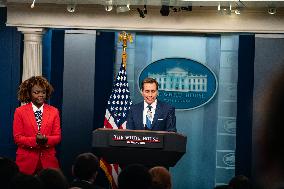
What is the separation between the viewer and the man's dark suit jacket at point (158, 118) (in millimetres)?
9227

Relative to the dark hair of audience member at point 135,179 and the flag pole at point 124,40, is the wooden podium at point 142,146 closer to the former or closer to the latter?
the dark hair of audience member at point 135,179

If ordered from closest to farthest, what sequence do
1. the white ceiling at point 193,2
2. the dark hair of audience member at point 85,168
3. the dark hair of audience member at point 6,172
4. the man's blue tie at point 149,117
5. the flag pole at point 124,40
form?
the dark hair of audience member at point 6,172 < the dark hair of audience member at point 85,168 < the man's blue tie at point 149,117 < the white ceiling at point 193,2 < the flag pole at point 124,40

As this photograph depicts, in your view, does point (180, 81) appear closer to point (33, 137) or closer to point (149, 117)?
point (149, 117)

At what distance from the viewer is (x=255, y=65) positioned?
11.1 m

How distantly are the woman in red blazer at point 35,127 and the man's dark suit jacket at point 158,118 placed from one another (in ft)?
2.83

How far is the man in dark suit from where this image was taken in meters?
9.21

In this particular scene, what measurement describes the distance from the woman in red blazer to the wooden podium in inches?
41.6

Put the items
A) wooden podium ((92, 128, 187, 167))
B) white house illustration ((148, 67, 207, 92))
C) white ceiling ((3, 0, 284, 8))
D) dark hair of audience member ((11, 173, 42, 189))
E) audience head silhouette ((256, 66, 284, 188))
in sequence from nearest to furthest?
1. dark hair of audience member ((11, 173, 42, 189))
2. wooden podium ((92, 128, 187, 167))
3. white ceiling ((3, 0, 284, 8))
4. audience head silhouette ((256, 66, 284, 188))
5. white house illustration ((148, 67, 207, 92))

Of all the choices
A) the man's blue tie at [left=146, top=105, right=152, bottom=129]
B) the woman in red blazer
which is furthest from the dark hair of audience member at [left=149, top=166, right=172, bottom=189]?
the woman in red blazer

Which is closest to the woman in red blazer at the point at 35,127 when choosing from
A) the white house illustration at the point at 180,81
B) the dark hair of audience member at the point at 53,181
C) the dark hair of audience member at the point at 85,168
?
the dark hair of audience member at the point at 85,168

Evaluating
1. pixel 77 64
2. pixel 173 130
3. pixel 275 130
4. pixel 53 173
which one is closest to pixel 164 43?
pixel 77 64

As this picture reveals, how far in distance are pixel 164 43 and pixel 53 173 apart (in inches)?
207

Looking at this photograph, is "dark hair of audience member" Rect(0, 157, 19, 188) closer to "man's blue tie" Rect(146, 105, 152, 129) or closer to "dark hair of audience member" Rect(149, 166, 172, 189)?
"dark hair of audience member" Rect(149, 166, 172, 189)

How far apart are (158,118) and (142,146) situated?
0.97 meters
